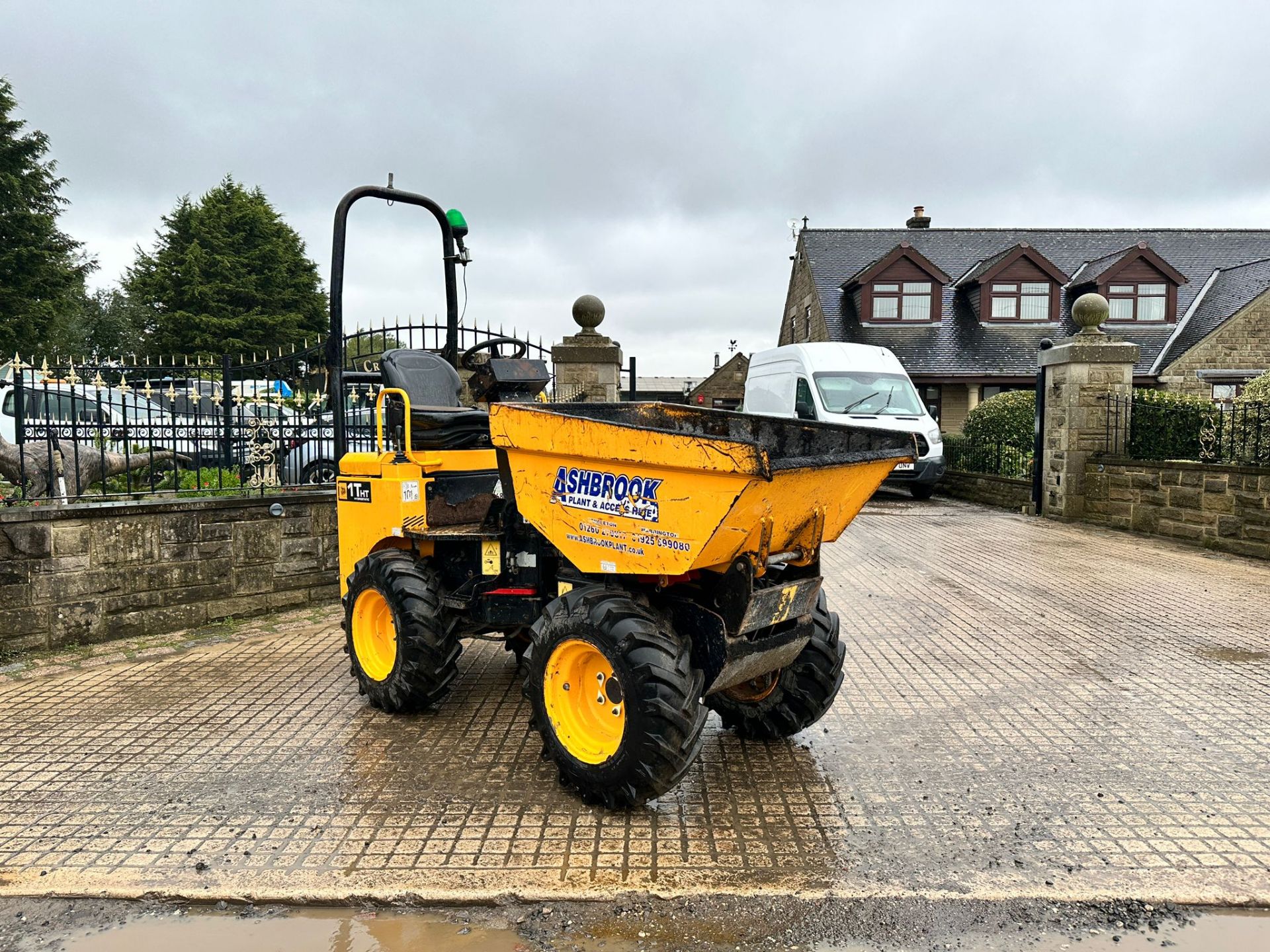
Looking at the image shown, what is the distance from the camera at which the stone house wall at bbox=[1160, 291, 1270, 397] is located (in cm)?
2438

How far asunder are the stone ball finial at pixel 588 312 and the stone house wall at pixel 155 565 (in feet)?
14.9

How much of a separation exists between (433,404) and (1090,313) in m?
11.0

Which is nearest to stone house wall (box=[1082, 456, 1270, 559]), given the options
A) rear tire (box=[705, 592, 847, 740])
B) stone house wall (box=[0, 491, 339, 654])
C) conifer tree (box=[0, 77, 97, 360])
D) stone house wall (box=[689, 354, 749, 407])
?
rear tire (box=[705, 592, 847, 740])

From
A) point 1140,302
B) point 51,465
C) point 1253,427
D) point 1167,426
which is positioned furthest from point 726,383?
point 51,465

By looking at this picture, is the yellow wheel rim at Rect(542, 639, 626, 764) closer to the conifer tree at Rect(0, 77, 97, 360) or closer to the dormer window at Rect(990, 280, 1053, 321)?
the dormer window at Rect(990, 280, 1053, 321)

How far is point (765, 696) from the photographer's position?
4.40 meters

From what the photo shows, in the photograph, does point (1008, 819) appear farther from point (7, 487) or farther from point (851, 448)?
point (7, 487)

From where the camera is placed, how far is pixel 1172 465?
11.2m

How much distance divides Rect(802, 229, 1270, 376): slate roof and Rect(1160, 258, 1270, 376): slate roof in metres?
0.18

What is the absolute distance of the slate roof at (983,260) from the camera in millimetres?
26141

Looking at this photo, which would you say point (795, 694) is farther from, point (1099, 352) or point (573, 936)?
point (1099, 352)

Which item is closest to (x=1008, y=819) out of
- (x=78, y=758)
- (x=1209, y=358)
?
(x=78, y=758)

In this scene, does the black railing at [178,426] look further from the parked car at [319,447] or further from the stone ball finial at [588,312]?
the stone ball finial at [588,312]

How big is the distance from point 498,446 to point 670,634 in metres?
1.14
